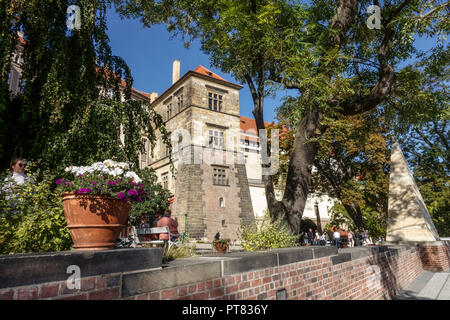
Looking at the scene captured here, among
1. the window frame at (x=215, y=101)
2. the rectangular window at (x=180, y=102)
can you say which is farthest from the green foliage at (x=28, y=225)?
the rectangular window at (x=180, y=102)

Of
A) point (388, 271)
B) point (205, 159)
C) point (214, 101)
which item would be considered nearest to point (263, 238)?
point (388, 271)

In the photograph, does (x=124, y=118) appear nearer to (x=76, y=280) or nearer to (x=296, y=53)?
(x=296, y=53)

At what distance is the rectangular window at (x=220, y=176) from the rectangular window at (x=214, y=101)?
608cm

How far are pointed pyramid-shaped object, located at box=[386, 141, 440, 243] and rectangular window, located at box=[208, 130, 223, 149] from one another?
17.2 meters

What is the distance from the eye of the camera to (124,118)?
6.47 meters

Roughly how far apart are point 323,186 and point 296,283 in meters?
17.8

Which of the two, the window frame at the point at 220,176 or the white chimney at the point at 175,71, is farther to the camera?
the white chimney at the point at 175,71

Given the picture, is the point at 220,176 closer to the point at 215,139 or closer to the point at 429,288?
the point at 215,139

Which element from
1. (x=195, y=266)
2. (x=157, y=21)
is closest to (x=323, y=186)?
(x=157, y=21)

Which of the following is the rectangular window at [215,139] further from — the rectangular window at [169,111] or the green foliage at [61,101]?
the green foliage at [61,101]

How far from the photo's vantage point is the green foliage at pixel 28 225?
10.5 feet

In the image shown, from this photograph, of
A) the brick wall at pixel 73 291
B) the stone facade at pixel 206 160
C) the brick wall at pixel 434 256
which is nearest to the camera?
the brick wall at pixel 73 291

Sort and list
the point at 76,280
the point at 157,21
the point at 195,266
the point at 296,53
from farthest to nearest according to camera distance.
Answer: the point at 157,21 → the point at 296,53 → the point at 195,266 → the point at 76,280

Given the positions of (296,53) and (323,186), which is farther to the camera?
(323,186)
